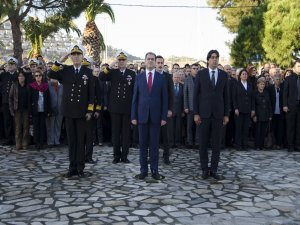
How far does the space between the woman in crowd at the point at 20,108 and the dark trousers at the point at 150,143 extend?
11.9 ft

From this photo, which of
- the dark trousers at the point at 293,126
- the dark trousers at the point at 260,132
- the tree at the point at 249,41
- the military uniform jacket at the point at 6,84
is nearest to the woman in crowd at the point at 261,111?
the dark trousers at the point at 260,132

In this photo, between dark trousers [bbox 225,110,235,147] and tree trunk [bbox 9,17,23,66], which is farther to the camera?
tree trunk [bbox 9,17,23,66]

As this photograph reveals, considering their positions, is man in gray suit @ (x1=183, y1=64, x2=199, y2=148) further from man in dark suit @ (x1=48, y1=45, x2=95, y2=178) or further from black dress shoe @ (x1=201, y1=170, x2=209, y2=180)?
man in dark suit @ (x1=48, y1=45, x2=95, y2=178)

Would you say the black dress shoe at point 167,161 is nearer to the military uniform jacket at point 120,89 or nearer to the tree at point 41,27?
the military uniform jacket at point 120,89

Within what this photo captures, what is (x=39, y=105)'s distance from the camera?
926cm

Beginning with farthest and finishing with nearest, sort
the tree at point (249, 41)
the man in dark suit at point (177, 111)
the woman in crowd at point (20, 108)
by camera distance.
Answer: the tree at point (249, 41)
the man in dark suit at point (177, 111)
the woman in crowd at point (20, 108)

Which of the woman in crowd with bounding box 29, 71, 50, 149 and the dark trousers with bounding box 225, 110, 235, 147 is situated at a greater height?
the woman in crowd with bounding box 29, 71, 50, 149

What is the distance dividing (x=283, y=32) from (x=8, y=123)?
10664mm

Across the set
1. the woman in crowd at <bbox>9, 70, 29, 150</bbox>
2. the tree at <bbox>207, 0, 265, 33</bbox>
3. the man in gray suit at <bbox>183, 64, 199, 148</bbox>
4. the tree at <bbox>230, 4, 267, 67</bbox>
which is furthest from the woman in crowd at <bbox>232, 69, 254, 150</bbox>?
the tree at <bbox>207, 0, 265, 33</bbox>

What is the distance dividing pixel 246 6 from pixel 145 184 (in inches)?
902

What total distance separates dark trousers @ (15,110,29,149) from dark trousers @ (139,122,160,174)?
3.66 m

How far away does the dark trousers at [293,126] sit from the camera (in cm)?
952

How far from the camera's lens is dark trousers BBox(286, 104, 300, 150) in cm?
952

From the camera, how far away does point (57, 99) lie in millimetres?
9578
